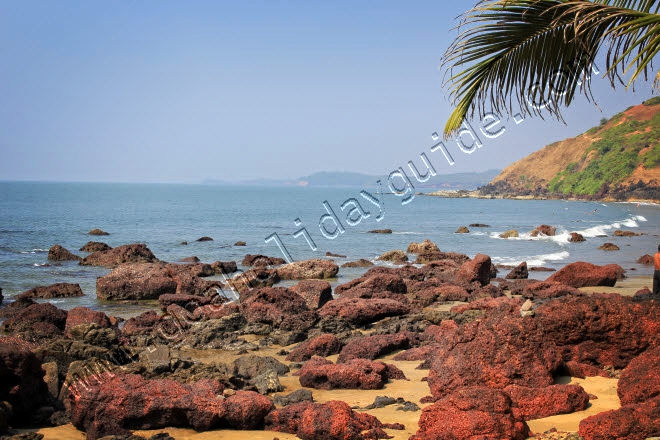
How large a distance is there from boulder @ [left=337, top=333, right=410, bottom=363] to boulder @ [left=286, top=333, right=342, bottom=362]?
383 millimetres

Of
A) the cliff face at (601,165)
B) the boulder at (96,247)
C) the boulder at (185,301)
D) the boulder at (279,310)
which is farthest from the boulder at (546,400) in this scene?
the cliff face at (601,165)

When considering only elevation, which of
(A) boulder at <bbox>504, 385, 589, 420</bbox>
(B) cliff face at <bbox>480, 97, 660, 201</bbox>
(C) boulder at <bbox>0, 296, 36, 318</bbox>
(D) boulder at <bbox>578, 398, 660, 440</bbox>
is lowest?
(B) cliff face at <bbox>480, 97, 660, 201</bbox>

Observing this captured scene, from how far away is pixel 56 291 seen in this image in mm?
19859

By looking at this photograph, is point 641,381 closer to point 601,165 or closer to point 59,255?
point 59,255

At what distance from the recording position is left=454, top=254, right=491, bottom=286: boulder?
18.9m

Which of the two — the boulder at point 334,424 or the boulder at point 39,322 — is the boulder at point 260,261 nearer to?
the boulder at point 39,322

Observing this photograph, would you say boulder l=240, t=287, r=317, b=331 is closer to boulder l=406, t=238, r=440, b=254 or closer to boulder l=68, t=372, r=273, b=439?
boulder l=68, t=372, r=273, b=439

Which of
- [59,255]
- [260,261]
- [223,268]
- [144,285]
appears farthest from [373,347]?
[59,255]

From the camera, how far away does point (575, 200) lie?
116938 mm

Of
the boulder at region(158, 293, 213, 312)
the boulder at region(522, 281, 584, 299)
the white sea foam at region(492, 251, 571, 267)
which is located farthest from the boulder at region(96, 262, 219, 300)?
the white sea foam at region(492, 251, 571, 267)

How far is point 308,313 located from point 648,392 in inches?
333

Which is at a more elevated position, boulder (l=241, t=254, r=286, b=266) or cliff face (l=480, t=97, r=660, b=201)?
boulder (l=241, t=254, r=286, b=266)

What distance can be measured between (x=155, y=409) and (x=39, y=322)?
7705mm

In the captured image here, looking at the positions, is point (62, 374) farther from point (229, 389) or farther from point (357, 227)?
point (357, 227)
